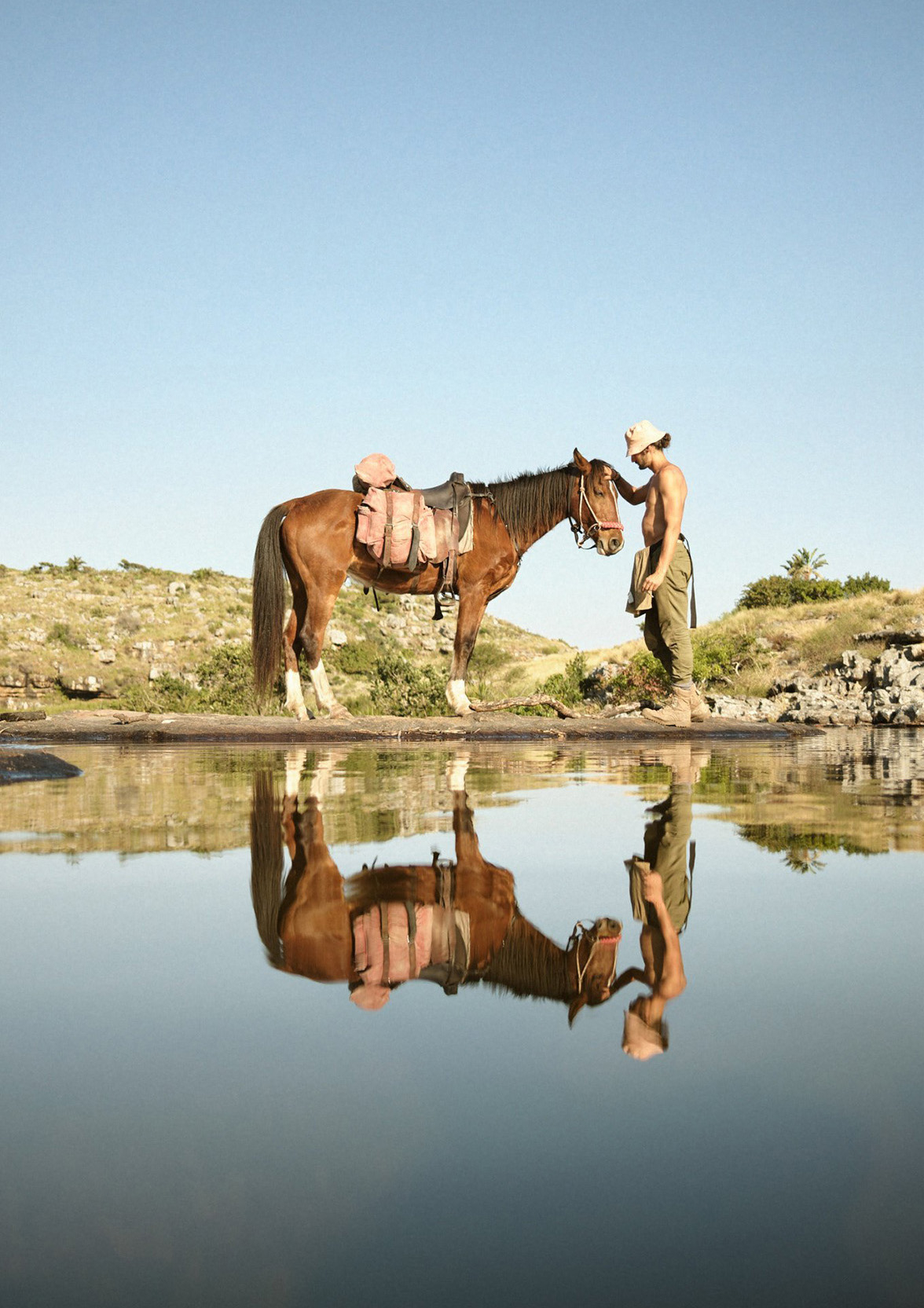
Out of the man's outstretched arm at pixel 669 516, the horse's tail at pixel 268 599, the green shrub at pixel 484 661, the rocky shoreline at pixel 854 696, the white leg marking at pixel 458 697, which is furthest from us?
the green shrub at pixel 484 661

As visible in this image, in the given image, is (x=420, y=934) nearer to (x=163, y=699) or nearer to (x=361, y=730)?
(x=361, y=730)

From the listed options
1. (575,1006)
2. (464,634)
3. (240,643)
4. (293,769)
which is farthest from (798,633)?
(575,1006)

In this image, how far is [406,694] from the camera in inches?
675

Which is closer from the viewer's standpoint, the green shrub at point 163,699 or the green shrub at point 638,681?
the green shrub at point 163,699

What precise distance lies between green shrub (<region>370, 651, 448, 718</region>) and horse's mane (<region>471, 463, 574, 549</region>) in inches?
200

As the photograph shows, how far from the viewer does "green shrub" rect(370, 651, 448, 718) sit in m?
17.0

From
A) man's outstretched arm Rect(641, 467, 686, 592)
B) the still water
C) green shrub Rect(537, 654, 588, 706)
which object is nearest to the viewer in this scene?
the still water

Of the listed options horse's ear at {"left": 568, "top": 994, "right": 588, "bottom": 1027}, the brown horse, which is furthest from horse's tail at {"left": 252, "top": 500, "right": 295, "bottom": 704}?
horse's ear at {"left": 568, "top": 994, "right": 588, "bottom": 1027}

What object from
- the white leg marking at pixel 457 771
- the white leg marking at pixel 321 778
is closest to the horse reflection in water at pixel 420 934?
the white leg marking at pixel 321 778

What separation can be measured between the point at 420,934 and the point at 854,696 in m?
18.6

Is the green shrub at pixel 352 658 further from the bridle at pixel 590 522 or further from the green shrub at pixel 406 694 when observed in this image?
the bridle at pixel 590 522

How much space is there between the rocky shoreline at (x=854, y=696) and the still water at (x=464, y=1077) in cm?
1191

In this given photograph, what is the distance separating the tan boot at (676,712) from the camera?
1180 cm

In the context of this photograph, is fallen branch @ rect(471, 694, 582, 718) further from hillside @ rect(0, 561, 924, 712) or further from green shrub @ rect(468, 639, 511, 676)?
green shrub @ rect(468, 639, 511, 676)
